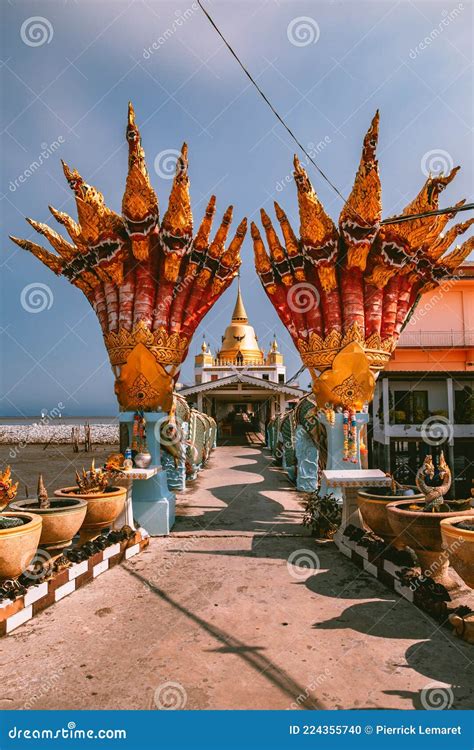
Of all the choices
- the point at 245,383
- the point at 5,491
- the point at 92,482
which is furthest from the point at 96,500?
the point at 245,383

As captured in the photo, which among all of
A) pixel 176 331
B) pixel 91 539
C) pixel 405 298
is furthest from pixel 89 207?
pixel 405 298

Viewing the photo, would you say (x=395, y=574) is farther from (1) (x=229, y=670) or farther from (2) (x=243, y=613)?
(1) (x=229, y=670)

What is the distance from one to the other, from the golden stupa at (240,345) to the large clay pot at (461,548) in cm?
3784

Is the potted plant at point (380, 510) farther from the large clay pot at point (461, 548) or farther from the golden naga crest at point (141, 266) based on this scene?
the golden naga crest at point (141, 266)

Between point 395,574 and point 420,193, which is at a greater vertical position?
point 420,193

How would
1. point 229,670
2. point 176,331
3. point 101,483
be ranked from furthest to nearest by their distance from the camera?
point 176,331
point 101,483
point 229,670

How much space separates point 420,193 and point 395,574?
8.72 m

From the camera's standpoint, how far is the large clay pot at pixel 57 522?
7.65m

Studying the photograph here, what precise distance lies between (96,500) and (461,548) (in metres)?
6.21

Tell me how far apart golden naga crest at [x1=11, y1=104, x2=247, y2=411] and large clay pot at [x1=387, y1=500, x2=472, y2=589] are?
21.4 feet

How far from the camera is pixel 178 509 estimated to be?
45.9 ft

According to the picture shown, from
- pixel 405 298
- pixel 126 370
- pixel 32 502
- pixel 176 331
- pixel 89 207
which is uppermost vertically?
pixel 89 207

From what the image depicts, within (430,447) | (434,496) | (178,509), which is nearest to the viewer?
(434,496)

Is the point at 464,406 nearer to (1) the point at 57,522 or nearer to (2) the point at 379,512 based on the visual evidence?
(2) the point at 379,512
